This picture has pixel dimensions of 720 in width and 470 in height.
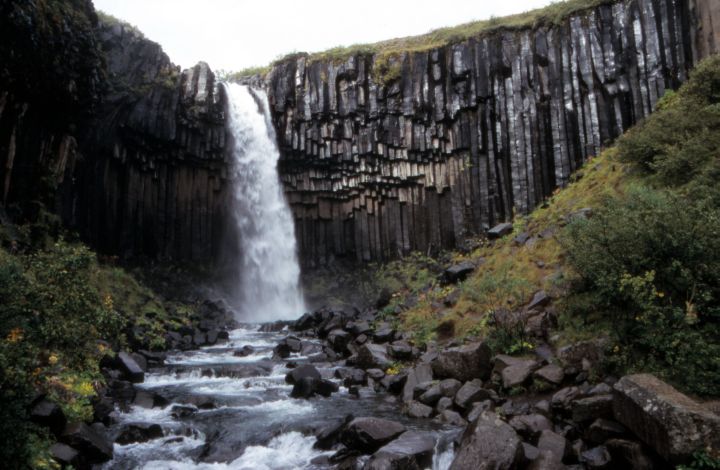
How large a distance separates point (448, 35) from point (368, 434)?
903 inches

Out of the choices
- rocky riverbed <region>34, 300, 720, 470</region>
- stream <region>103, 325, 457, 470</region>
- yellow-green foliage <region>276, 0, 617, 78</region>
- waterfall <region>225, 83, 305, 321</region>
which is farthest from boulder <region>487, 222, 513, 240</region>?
waterfall <region>225, 83, 305, 321</region>

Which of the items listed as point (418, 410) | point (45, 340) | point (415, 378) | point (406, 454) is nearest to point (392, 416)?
point (418, 410)

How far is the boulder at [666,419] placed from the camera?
571cm

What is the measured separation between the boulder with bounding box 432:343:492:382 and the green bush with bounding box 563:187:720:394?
253 cm

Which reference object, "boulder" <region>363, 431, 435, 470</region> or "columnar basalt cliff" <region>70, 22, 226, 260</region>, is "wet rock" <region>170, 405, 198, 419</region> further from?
"columnar basalt cliff" <region>70, 22, 226, 260</region>

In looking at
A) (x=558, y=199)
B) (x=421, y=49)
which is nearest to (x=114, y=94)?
(x=421, y=49)

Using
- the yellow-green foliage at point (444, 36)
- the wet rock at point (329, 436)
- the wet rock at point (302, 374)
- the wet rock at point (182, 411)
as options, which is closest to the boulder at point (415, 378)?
the wet rock at point (302, 374)

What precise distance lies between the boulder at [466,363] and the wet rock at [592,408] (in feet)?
9.51

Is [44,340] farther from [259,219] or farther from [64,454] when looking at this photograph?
[259,219]

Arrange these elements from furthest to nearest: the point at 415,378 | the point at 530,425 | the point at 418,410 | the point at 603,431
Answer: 1. the point at 415,378
2. the point at 418,410
3. the point at 530,425
4. the point at 603,431

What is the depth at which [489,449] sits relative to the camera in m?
6.54

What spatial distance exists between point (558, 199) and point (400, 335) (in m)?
8.52

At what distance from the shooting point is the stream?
7844mm

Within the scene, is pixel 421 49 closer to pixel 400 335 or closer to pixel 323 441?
pixel 400 335
